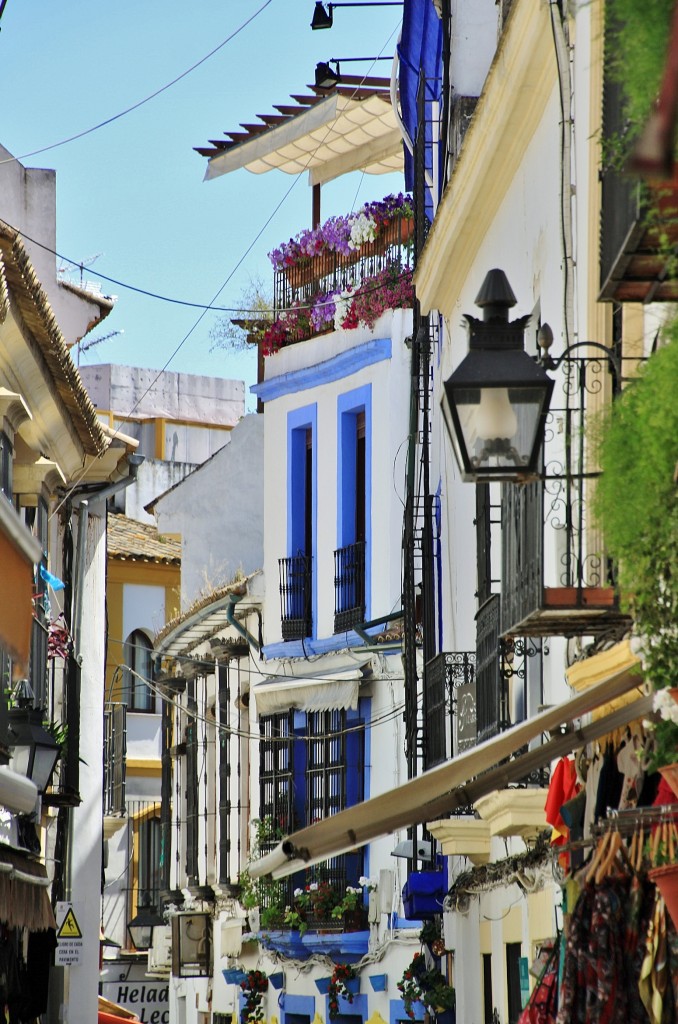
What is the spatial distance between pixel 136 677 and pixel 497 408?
99.6 ft

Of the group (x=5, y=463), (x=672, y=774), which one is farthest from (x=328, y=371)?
(x=672, y=774)

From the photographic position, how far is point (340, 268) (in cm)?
2377

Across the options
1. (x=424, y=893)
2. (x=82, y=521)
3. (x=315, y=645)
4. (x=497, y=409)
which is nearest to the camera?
(x=497, y=409)

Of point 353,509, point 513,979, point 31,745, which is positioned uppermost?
point 353,509

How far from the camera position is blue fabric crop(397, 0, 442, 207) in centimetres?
1720

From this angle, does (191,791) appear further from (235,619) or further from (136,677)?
(136,677)

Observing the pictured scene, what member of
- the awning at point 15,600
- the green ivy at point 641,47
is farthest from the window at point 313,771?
the green ivy at point 641,47

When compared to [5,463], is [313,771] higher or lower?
lower

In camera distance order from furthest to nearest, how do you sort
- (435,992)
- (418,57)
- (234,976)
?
(234,976)
(418,57)
(435,992)

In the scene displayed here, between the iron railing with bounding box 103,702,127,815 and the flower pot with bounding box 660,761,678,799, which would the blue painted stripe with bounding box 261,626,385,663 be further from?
the flower pot with bounding box 660,761,678,799

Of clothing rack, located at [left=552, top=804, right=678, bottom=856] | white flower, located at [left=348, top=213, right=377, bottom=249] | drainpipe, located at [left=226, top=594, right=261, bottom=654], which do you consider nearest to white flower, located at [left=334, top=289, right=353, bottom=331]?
white flower, located at [left=348, top=213, right=377, bottom=249]

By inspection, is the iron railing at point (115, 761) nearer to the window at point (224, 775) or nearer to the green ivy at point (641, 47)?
the window at point (224, 775)

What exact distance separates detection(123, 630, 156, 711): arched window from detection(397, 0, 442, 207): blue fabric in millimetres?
19614

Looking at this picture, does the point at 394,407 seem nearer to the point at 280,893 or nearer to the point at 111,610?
the point at 280,893
